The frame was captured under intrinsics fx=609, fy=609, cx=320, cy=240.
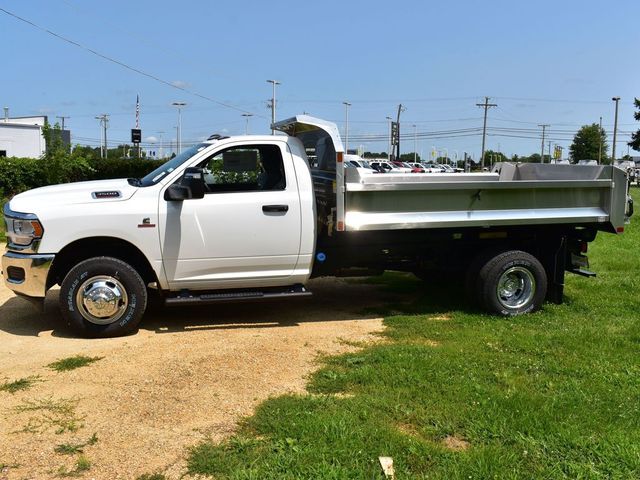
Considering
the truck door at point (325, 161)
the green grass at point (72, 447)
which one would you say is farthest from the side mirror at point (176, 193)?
the green grass at point (72, 447)

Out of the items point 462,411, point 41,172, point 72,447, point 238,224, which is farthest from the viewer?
point 41,172

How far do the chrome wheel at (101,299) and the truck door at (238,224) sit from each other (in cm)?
52

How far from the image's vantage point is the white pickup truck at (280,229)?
19.5 ft

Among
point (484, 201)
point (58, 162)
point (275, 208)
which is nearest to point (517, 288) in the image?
point (484, 201)

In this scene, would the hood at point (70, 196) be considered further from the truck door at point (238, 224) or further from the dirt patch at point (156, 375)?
the dirt patch at point (156, 375)

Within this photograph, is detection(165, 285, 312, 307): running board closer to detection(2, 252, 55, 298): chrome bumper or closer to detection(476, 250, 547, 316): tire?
detection(2, 252, 55, 298): chrome bumper

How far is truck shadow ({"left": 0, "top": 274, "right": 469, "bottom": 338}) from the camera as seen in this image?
6602 mm

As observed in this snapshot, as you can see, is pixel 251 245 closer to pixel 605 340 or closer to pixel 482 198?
pixel 482 198

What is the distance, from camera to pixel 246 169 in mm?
6555

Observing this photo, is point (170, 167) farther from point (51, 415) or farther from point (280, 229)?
point (51, 415)

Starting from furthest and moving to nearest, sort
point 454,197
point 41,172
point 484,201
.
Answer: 1. point 41,172
2. point 484,201
3. point 454,197

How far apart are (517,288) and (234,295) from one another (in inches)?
130

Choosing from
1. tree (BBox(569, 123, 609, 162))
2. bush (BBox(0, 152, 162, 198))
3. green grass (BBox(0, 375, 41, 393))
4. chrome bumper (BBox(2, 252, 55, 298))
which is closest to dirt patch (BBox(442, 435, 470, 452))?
green grass (BBox(0, 375, 41, 393))

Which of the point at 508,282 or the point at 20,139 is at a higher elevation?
the point at 20,139
